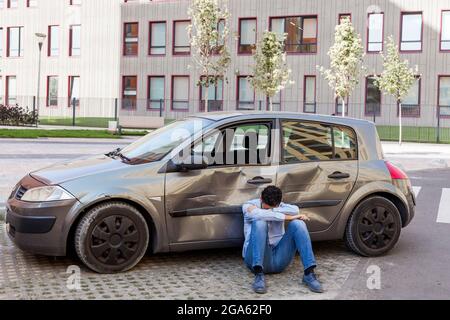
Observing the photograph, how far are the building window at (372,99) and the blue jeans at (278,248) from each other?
3167 cm

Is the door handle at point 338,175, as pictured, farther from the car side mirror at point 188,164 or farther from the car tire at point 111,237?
the car tire at point 111,237

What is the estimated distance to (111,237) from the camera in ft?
19.3

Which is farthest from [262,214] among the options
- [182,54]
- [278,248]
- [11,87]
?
[11,87]

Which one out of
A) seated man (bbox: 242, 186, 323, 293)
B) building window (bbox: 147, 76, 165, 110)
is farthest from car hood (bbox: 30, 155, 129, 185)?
building window (bbox: 147, 76, 165, 110)

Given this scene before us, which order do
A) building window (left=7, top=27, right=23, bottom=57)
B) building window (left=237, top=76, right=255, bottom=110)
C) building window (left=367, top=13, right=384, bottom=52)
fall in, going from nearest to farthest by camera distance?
1. building window (left=367, top=13, right=384, bottom=52)
2. building window (left=237, top=76, right=255, bottom=110)
3. building window (left=7, top=27, right=23, bottom=57)

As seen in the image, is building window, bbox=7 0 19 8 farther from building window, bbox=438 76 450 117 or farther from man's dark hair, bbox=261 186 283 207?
man's dark hair, bbox=261 186 283 207

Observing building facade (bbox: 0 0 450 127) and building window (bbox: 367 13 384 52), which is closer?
building facade (bbox: 0 0 450 127)

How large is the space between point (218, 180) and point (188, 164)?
0.34m

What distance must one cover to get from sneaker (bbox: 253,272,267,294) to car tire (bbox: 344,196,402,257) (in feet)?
4.87

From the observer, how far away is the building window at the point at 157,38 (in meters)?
43.3

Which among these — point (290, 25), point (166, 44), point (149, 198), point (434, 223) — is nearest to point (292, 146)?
point (149, 198)

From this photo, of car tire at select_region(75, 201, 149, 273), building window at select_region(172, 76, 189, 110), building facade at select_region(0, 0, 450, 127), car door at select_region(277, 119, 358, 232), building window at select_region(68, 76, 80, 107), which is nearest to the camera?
car tire at select_region(75, 201, 149, 273)

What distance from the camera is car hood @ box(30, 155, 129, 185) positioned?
6.01 metres

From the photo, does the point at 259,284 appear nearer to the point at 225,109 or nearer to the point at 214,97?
the point at 225,109
